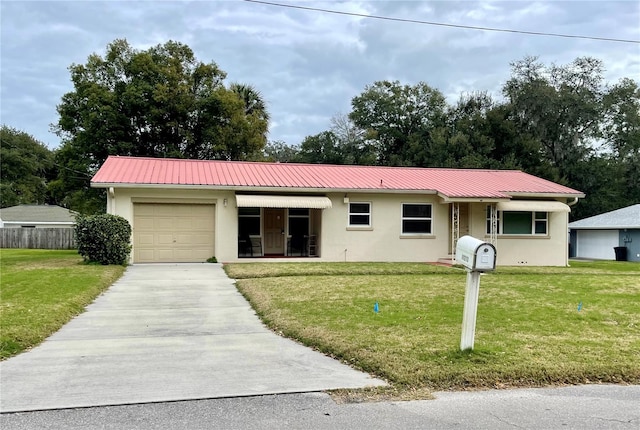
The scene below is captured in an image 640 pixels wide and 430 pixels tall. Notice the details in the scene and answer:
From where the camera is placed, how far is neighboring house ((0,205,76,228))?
3816 centimetres

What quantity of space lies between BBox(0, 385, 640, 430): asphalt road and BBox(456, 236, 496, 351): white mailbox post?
0.94 m

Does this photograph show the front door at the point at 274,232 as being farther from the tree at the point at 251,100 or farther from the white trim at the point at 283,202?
the tree at the point at 251,100

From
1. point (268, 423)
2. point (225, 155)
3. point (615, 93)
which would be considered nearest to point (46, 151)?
point (225, 155)

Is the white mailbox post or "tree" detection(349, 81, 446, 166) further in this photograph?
"tree" detection(349, 81, 446, 166)

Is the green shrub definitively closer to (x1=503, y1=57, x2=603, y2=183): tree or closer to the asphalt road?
the asphalt road

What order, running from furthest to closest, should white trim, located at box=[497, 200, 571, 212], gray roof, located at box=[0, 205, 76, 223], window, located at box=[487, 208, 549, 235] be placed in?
1. gray roof, located at box=[0, 205, 76, 223]
2. window, located at box=[487, 208, 549, 235]
3. white trim, located at box=[497, 200, 571, 212]

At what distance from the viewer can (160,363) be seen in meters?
5.65

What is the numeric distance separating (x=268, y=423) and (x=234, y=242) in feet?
46.0

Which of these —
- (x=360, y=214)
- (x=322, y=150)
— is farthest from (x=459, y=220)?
(x=322, y=150)

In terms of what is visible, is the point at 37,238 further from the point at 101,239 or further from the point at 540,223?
the point at 540,223

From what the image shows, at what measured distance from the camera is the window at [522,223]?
19.8 m

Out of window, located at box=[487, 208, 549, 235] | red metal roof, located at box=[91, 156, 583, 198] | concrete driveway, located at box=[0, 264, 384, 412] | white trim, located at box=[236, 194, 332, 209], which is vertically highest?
red metal roof, located at box=[91, 156, 583, 198]

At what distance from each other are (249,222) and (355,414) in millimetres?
16032

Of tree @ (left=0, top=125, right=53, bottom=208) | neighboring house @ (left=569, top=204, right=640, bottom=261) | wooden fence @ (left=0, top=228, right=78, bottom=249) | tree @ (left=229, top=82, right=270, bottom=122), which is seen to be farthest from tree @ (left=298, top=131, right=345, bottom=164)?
tree @ (left=0, top=125, right=53, bottom=208)
